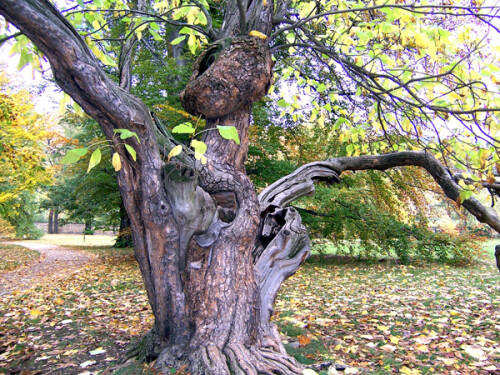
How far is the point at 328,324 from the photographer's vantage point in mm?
4688

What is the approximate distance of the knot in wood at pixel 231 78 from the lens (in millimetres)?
3193

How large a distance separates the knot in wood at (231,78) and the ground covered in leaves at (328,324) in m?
2.33

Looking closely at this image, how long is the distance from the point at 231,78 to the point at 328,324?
134 inches

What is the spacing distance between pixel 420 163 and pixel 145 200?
12.3 ft

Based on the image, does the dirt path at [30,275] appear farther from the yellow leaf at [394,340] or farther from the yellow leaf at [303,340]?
the yellow leaf at [394,340]

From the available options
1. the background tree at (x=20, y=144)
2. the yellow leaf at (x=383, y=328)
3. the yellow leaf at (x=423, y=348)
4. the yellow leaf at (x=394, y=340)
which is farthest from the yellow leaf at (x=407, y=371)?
the background tree at (x=20, y=144)

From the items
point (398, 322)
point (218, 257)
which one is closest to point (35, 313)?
point (218, 257)

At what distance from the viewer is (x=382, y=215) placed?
1139 cm

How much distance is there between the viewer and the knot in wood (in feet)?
10.5

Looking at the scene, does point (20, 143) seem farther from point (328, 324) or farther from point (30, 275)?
point (328, 324)

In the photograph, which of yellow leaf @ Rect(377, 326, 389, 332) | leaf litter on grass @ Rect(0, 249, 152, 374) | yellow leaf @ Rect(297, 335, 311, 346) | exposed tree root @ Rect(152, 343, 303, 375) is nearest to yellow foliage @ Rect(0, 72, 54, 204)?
leaf litter on grass @ Rect(0, 249, 152, 374)

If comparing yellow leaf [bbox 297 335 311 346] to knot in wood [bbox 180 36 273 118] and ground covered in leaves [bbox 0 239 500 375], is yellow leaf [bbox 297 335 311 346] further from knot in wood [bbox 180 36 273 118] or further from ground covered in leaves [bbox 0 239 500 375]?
knot in wood [bbox 180 36 273 118]

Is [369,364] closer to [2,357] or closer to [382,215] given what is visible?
[2,357]

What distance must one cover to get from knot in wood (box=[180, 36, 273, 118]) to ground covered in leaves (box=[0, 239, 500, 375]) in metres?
2.33
